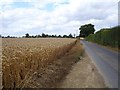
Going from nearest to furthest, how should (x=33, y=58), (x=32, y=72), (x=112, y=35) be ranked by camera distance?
(x=32, y=72) → (x=33, y=58) → (x=112, y=35)

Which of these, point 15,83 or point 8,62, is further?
point 8,62

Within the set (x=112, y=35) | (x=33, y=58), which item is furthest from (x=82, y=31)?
(x=33, y=58)

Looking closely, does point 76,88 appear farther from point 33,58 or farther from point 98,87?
point 33,58

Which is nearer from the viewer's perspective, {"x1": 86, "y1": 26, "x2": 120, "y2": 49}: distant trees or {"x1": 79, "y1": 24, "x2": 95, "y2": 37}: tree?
{"x1": 86, "y1": 26, "x2": 120, "y2": 49}: distant trees

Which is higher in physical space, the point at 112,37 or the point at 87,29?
the point at 87,29

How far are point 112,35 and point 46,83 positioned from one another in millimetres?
30705

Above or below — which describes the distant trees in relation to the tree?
below

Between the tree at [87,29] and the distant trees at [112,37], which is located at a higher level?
the tree at [87,29]

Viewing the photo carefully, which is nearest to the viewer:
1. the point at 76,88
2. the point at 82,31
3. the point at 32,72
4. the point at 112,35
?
the point at 76,88

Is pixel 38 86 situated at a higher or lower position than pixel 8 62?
lower

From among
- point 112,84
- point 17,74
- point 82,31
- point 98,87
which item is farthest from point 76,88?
point 82,31

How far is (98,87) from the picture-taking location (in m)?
10.1

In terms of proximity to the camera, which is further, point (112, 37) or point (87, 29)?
point (87, 29)

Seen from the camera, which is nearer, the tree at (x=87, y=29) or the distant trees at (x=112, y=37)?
the distant trees at (x=112, y=37)
